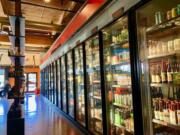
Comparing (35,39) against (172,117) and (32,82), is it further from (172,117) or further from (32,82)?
(32,82)

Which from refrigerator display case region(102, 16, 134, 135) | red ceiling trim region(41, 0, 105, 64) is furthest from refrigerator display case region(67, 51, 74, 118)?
refrigerator display case region(102, 16, 134, 135)

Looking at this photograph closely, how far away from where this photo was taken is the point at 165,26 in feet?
7.75

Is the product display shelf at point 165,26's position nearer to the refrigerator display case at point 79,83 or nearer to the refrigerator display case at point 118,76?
the refrigerator display case at point 118,76

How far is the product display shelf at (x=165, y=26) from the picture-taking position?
214cm

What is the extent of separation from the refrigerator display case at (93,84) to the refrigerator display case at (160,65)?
1.69m

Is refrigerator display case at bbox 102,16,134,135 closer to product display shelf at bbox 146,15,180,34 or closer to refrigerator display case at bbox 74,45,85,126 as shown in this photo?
product display shelf at bbox 146,15,180,34

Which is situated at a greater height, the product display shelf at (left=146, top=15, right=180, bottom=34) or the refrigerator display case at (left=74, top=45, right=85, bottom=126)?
the product display shelf at (left=146, top=15, right=180, bottom=34)

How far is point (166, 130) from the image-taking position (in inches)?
98.7

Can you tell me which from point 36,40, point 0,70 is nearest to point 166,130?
point 36,40

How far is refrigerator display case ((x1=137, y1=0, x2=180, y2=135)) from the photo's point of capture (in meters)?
2.18

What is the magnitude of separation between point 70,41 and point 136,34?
3467 mm

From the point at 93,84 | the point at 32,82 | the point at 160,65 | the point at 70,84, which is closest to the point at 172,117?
the point at 160,65

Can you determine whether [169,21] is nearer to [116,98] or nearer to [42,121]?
A: [116,98]

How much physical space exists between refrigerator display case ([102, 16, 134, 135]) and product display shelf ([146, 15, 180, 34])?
0.52 metres
